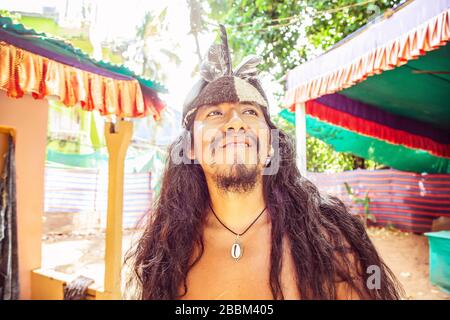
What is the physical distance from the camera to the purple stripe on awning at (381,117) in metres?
4.27

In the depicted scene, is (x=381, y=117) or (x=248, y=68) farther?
(x=381, y=117)

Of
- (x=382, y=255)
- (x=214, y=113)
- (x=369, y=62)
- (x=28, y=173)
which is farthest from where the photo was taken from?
(x=28, y=173)

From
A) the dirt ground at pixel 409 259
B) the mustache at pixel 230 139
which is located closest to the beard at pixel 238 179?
the mustache at pixel 230 139

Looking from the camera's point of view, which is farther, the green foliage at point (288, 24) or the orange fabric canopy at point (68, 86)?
the green foliage at point (288, 24)

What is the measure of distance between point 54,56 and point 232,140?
158cm

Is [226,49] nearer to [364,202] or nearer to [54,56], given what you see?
[54,56]

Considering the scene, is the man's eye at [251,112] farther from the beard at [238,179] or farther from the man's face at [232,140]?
the beard at [238,179]

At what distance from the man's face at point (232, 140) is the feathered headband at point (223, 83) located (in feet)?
0.12

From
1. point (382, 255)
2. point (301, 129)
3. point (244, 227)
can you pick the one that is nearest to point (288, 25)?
point (301, 129)

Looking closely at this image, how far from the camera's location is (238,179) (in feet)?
4.22

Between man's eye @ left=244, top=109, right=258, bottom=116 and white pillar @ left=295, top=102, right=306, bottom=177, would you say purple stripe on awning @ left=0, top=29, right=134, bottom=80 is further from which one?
white pillar @ left=295, top=102, right=306, bottom=177

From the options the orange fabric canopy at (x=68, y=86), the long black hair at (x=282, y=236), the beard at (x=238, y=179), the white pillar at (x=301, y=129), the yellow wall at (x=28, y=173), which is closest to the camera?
the long black hair at (x=282, y=236)

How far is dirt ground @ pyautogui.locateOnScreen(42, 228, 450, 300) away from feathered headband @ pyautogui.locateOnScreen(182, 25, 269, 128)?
218 centimetres
